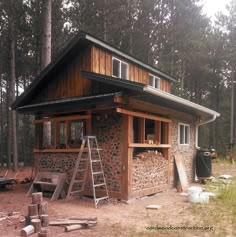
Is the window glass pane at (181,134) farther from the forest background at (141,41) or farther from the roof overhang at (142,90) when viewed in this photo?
the forest background at (141,41)

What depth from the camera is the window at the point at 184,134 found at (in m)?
12.3

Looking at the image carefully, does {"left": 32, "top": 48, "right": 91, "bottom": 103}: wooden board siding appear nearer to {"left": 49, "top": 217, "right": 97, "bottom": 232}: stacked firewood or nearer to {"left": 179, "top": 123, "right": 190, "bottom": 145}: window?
{"left": 49, "top": 217, "right": 97, "bottom": 232}: stacked firewood

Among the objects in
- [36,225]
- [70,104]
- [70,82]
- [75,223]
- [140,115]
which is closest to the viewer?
[36,225]

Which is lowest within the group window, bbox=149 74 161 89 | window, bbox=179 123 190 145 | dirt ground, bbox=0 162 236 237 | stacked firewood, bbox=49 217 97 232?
dirt ground, bbox=0 162 236 237

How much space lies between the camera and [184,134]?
1252 cm

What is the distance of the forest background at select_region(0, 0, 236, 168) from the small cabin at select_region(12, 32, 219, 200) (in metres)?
4.61

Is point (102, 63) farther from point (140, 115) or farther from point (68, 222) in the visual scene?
point (68, 222)

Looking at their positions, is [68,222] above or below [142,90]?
below

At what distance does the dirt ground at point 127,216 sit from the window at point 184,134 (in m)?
3.08

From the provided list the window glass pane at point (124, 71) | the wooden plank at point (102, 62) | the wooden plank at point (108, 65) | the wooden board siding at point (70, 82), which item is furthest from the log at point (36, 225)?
the window glass pane at point (124, 71)

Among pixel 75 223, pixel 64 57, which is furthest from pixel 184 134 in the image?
pixel 75 223

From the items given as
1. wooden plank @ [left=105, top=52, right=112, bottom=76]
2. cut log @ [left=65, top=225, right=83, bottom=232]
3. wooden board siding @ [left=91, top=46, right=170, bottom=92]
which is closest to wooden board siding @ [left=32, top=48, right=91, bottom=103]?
wooden board siding @ [left=91, top=46, right=170, bottom=92]

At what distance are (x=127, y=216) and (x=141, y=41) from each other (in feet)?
55.8

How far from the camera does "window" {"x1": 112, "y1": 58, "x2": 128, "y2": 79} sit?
11.3 meters
